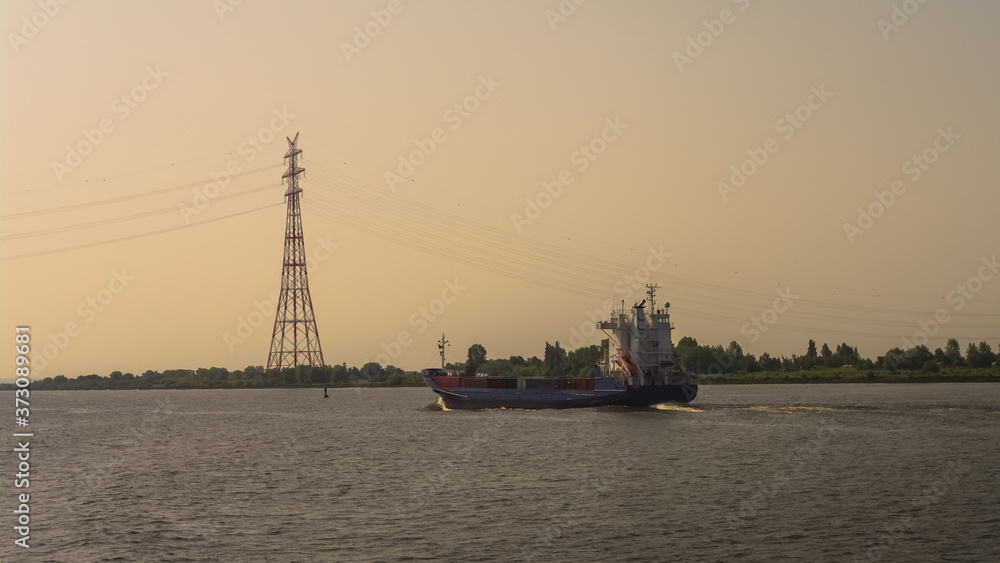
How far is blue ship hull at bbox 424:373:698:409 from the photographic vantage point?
101812mm

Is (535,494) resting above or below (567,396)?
below

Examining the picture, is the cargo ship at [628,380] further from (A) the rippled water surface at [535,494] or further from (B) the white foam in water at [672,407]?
(A) the rippled water surface at [535,494]

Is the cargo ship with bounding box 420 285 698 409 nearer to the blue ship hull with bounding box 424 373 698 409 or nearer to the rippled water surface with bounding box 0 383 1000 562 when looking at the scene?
the blue ship hull with bounding box 424 373 698 409

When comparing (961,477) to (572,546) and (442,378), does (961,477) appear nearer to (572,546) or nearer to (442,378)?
(572,546)

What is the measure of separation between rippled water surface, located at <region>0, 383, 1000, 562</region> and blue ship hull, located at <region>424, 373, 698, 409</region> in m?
17.6

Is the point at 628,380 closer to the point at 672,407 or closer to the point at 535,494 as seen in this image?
the point at 672,407

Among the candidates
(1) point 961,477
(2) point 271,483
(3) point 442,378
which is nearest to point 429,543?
(2) point 271,483

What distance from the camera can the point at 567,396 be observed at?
108 meters

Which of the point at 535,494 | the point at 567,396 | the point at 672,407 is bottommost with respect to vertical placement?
the point at 535,494

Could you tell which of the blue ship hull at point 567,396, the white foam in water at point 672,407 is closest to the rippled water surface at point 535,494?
the blue ship hull at point 567,396

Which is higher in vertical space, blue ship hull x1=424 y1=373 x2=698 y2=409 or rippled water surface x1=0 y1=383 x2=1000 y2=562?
blue ship hull x1=424 y1=373 x2=698 y2=409

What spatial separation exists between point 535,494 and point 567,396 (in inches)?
2463

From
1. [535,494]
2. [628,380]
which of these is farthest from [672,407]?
[535,494]

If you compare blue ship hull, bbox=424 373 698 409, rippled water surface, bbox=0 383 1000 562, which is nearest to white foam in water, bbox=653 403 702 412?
blue ship hull, bbox=424 373 698 409
